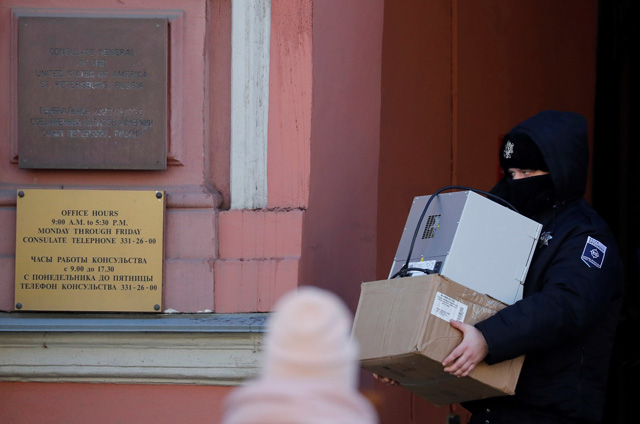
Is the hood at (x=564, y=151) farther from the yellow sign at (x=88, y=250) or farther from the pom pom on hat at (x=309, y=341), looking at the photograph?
the pom pom on hat at (x=309, y=341)

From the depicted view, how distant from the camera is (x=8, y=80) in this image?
145 inches

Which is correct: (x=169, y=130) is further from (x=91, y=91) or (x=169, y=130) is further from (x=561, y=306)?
(x=561, y=306)

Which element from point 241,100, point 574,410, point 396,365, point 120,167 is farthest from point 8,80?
point 574,410

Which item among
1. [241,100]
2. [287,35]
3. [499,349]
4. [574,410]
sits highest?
[287,35]

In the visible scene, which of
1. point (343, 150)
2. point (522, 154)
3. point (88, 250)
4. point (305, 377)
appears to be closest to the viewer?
point (305, 377)

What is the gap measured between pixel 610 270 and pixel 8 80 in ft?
8.60

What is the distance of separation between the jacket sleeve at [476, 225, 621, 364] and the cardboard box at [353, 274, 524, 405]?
77 mm

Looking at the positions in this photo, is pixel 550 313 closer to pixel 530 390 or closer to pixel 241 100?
pixel 530 390

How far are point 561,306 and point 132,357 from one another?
1.81 meters

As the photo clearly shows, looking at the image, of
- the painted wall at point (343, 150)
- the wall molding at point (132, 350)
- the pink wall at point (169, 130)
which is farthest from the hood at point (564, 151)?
the pink wall at point (169, 130)

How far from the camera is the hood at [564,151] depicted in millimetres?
2662

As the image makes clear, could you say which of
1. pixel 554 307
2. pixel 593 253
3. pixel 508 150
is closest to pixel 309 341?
pixel 554 307

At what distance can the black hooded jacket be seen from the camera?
249cm

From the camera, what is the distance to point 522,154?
2.74 metres
